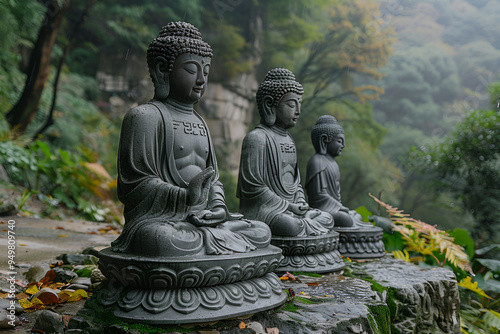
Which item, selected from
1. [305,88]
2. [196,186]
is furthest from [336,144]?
[305,88]

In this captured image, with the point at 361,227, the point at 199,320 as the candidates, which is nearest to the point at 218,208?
the point at 199,320

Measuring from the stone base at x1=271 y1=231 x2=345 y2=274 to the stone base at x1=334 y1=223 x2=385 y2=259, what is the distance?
32.7 inches

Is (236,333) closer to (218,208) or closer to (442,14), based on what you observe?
(218,208)

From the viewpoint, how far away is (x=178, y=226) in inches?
104

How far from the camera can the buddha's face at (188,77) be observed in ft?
9.61

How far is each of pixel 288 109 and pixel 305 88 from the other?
10.2m

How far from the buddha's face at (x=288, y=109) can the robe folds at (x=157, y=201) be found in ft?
4.96

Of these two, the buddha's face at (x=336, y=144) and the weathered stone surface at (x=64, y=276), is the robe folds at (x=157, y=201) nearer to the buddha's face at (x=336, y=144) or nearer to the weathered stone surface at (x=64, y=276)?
the weathered stone surface at (x=64, y=276)

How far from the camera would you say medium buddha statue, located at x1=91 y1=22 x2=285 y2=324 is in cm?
237

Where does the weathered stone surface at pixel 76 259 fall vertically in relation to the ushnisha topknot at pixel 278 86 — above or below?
below

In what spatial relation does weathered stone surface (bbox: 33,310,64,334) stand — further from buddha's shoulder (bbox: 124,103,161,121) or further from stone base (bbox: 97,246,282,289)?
buddha's shoulder (bbox: 124,103,161,121)

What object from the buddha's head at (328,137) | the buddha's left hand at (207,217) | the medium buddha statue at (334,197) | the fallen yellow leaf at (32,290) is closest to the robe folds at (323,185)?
the medium buddha statue at (334,197)

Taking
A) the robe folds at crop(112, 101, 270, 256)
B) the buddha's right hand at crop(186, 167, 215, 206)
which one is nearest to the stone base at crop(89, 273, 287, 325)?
the robe folds at crop(112, 101, 270, 256)

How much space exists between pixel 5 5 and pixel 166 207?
851 centimetres
